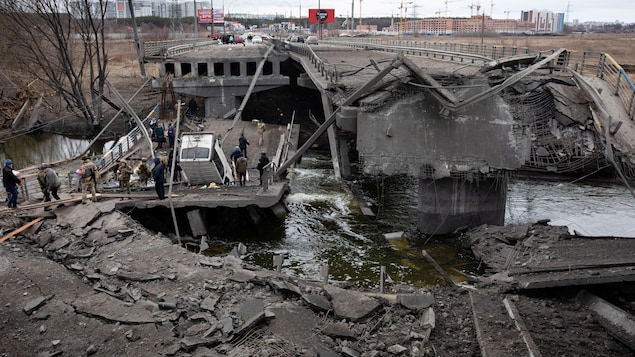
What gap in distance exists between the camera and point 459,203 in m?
20.5

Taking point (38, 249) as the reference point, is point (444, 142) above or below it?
above

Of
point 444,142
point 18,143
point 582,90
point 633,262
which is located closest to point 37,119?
point 18,143

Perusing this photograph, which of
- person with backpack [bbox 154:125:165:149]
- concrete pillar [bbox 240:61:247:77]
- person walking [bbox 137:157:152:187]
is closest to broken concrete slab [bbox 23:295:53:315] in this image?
person walking [bbox 137:157:152:187]

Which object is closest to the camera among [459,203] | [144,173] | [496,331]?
[496,331]

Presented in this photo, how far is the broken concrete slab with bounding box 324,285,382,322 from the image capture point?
36.0 ft

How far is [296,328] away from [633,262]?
27.8ft

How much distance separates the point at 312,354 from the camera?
31.6ft

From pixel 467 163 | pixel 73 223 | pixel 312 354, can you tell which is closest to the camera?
pixel 312 354

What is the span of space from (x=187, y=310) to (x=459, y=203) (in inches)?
485

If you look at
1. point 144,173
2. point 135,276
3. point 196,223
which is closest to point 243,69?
point 144,173

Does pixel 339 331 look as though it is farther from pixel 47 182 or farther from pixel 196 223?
pixel 47 182

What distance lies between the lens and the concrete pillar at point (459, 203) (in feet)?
66.7

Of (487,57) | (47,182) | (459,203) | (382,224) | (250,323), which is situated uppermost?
(487,57)

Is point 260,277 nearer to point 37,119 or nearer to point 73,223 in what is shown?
point 73,223
